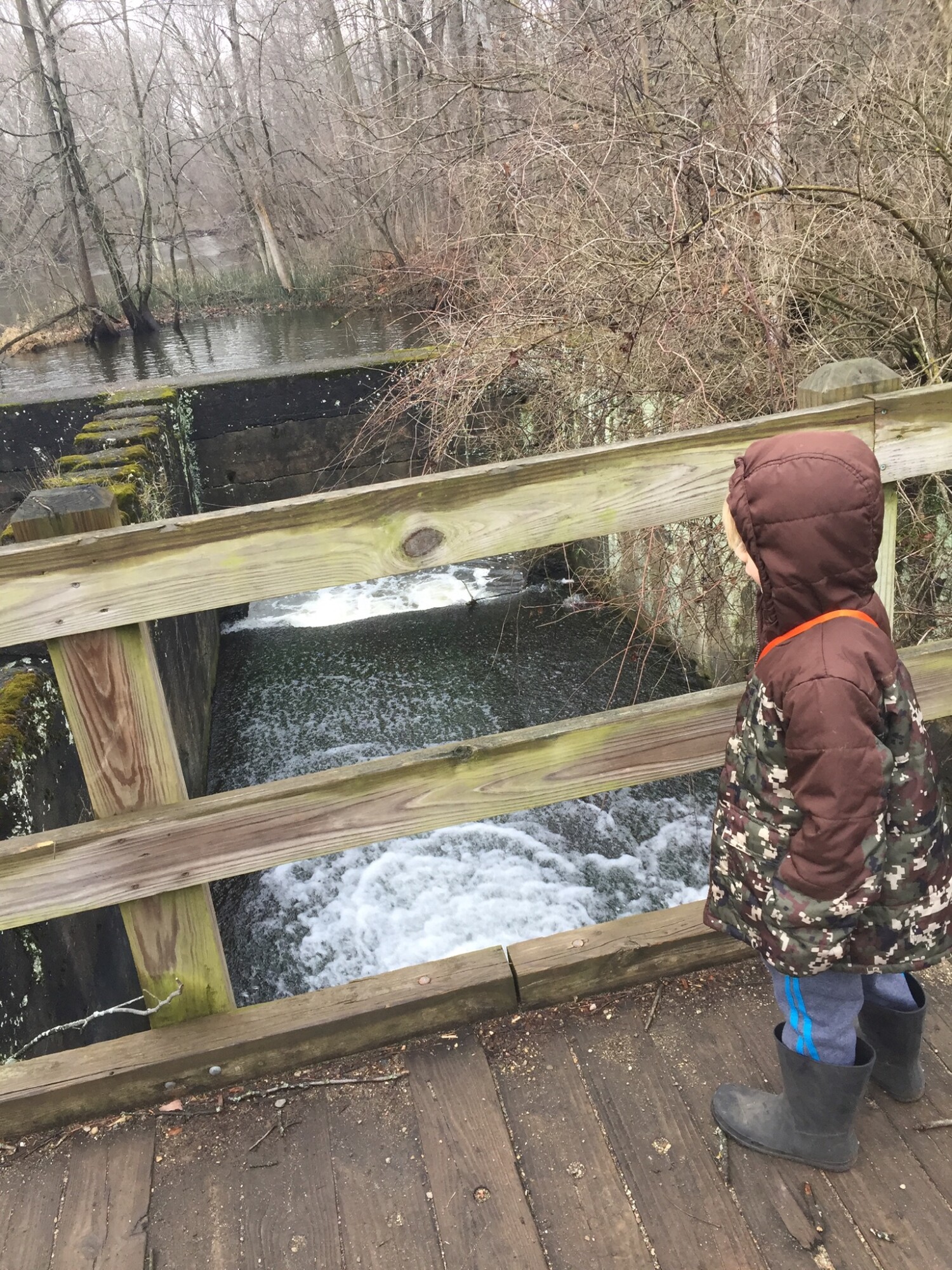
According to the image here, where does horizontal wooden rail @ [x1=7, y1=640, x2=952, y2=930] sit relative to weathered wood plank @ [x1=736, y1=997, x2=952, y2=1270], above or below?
above

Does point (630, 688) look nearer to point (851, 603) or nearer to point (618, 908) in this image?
point (618, 908)

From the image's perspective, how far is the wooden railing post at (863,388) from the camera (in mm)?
2021

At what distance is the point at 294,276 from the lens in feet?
71.9

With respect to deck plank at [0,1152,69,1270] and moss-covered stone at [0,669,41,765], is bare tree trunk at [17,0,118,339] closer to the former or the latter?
moss-covered stone at [0,669,41,765]

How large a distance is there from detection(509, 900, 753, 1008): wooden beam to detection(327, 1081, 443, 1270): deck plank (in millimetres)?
376

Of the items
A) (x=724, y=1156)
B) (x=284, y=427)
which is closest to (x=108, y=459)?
(x=284, y=427)

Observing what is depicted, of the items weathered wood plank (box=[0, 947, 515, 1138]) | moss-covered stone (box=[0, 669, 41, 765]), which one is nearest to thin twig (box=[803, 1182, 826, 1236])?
weathered wood plank (box=[0, 947, 515, 1138])

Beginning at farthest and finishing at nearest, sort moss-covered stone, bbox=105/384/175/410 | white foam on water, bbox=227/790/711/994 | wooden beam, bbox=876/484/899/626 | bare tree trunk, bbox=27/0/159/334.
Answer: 1. bare tree trunk, bbox=27/0/159/334
2. moss-covered stone, bbox=105/384/175/410
3. white foam on water, bbox=227/790/711/994
4. wooden beam, bbox=876/484/899/626

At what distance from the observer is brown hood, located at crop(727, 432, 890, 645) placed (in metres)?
1.37

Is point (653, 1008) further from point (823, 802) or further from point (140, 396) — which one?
point (140, 396)

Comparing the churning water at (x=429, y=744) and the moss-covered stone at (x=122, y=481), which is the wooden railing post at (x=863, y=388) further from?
the moss-covered stone at (x=122, y=481)

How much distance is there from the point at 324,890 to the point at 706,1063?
11.8ft

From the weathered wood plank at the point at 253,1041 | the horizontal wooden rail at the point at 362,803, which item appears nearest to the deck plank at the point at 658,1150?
the weathered wood plank at the point at 253,1041

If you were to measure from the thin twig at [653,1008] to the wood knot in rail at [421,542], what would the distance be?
Result: 1.15m
